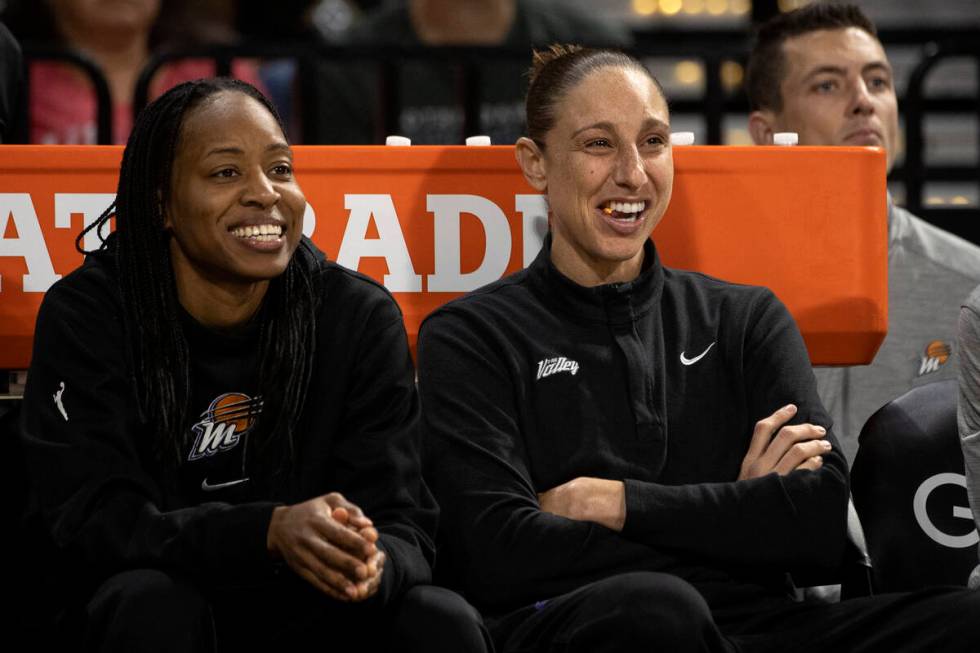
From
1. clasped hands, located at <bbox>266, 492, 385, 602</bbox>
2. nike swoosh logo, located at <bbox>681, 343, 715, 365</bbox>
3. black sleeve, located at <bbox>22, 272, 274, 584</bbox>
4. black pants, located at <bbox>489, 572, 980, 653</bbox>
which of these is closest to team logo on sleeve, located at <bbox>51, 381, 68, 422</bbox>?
black sleeve, located at <bbox>22, 272, 274, 584</bbox>

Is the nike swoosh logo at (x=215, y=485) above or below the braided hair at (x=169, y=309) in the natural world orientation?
below

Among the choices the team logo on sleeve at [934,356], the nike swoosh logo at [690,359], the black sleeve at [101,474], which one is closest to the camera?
the black sleeve at [101,474]

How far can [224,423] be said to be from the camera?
2.43 metres

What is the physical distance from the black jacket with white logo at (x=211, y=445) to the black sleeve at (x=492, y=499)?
70 millimetres

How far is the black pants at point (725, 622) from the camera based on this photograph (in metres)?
2.16

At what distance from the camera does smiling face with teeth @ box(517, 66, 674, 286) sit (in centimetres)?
267

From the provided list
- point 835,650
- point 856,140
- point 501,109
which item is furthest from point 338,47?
point 835,650

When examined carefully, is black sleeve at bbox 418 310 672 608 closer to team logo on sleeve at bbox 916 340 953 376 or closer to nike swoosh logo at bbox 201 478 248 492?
nike swoosh logo at bbox 201 478 248 492

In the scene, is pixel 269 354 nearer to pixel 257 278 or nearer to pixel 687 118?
pixel 257 278

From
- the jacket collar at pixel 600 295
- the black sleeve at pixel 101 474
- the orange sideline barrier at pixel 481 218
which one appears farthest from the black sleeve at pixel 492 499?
the black sleeve at pixel 101 474

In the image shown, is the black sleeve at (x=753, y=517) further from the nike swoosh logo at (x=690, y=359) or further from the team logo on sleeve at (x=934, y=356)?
the team logo on sleeve at (x=934, y=356)

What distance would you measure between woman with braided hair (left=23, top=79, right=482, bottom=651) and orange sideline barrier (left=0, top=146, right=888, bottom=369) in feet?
0.63

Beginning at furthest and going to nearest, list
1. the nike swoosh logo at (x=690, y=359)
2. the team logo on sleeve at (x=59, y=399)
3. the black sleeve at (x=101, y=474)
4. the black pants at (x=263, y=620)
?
the nike swoosh logo at (x=690, y=359), the team logo on sleeve at (x=59, y=399), the black sleeve at (x=101, y=474), the black pants at (x=263, y=620)

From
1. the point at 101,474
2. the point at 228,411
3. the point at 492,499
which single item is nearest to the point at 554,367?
the point at 492,499
